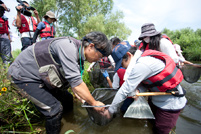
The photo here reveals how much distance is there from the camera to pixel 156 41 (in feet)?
7.13

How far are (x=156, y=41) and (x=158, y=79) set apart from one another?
113 centimetres

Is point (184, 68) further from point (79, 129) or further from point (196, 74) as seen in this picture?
point (79, 129)

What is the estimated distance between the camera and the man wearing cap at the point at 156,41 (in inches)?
80.4

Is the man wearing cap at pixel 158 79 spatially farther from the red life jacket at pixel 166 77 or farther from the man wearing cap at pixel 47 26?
the man wearing cap at pixel 47 26

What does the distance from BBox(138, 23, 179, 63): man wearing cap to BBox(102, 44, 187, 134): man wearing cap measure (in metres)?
0.73

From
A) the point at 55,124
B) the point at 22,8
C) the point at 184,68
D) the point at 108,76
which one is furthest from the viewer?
the point at 22,8

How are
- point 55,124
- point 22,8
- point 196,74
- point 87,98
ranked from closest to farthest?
1. point 87,98
2. point 55,124
3. point 196,74
4. point 22,8

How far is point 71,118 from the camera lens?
2205mm

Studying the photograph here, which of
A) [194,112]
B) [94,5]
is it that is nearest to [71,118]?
[194,112]

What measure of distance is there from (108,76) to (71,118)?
4.39 ft

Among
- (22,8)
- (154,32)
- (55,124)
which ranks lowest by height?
(55,124)

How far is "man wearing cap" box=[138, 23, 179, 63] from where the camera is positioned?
2043 millimetres

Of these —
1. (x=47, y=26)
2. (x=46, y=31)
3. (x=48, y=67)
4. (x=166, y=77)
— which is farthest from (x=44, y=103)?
(x=47, y=26)

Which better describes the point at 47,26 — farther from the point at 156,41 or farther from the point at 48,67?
the point at 156,41
